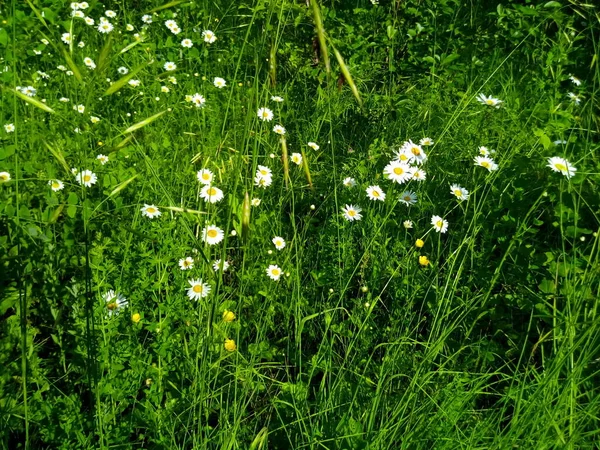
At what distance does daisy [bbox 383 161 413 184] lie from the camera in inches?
86.9

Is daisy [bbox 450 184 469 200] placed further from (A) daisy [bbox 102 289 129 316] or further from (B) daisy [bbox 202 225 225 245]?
(A) daisy [bbox 102 289 129 316]

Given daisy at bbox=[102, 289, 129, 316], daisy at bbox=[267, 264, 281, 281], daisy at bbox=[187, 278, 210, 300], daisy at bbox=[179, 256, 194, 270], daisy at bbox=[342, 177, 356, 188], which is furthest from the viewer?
daisy at bbox=[342, 177, 356, 188]

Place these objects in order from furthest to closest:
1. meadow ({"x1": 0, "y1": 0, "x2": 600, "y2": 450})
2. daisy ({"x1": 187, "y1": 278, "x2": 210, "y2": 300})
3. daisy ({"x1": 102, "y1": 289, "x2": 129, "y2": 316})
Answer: daisy ({"x1": 187, "y1": 278, "x2": 210, "y2": 300}) < daisy ({"x1": 102, "y1": 289, "x2": 129, "y2": 316}) < meadow ({"x1": 0, "y1": 0, "x2": 600, "y2": 450})

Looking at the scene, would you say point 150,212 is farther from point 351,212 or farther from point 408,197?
point 408,197

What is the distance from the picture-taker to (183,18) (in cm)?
366

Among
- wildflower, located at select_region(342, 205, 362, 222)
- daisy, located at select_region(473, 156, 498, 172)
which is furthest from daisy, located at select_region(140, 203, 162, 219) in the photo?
daisy, located at select_region(473, 156, 498, 172)

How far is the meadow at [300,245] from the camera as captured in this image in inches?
53.8

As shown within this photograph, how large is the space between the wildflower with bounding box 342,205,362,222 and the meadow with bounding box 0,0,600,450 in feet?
0.03

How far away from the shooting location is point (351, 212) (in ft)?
7.09

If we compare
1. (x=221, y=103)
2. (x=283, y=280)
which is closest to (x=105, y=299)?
(x=283, y=280)

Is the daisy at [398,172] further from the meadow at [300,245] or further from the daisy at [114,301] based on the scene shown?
the daisy at [114,301]

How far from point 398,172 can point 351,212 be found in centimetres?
25

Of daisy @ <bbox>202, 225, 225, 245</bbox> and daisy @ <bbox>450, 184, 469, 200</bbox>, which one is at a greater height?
daisy @ <bbox>450, 184, 469, 200</bbox>

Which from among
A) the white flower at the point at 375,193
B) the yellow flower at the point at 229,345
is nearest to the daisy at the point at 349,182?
the white flower at the point at 375,193
